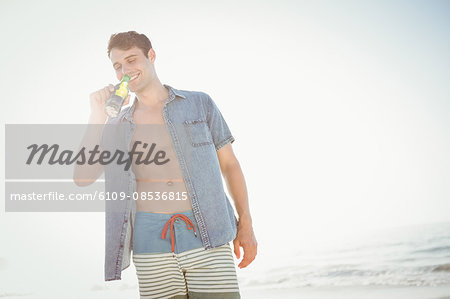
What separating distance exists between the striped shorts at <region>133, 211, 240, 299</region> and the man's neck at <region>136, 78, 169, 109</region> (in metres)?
0.89

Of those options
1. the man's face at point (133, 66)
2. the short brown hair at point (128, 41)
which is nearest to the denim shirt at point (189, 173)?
the man's face at point (133, 66)

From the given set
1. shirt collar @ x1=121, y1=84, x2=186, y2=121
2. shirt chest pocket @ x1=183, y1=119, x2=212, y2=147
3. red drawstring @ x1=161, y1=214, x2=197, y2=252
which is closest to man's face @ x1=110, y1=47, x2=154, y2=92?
shirt collar @ x1=121, y1=84, x2=186, y2=121

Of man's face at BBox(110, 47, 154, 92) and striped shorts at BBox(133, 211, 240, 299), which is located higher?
man's face at BBox(110, 47, 154, 92)

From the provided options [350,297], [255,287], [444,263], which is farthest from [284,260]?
[350,297]

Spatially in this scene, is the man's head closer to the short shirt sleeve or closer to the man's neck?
the man's neck

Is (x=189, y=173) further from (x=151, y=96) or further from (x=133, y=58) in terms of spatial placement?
(x=133, y=58)

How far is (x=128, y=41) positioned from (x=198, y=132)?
870 mm

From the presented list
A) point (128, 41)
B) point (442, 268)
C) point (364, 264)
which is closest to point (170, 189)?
point (128, 41)

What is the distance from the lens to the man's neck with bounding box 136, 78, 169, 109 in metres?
2.51

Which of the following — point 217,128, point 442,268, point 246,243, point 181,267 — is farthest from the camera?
point 442,268

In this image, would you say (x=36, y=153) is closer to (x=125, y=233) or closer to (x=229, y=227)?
(x=125, y=233)

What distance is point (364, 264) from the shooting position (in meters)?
12.2

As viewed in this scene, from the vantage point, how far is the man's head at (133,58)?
8.02ft

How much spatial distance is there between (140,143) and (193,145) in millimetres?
331
